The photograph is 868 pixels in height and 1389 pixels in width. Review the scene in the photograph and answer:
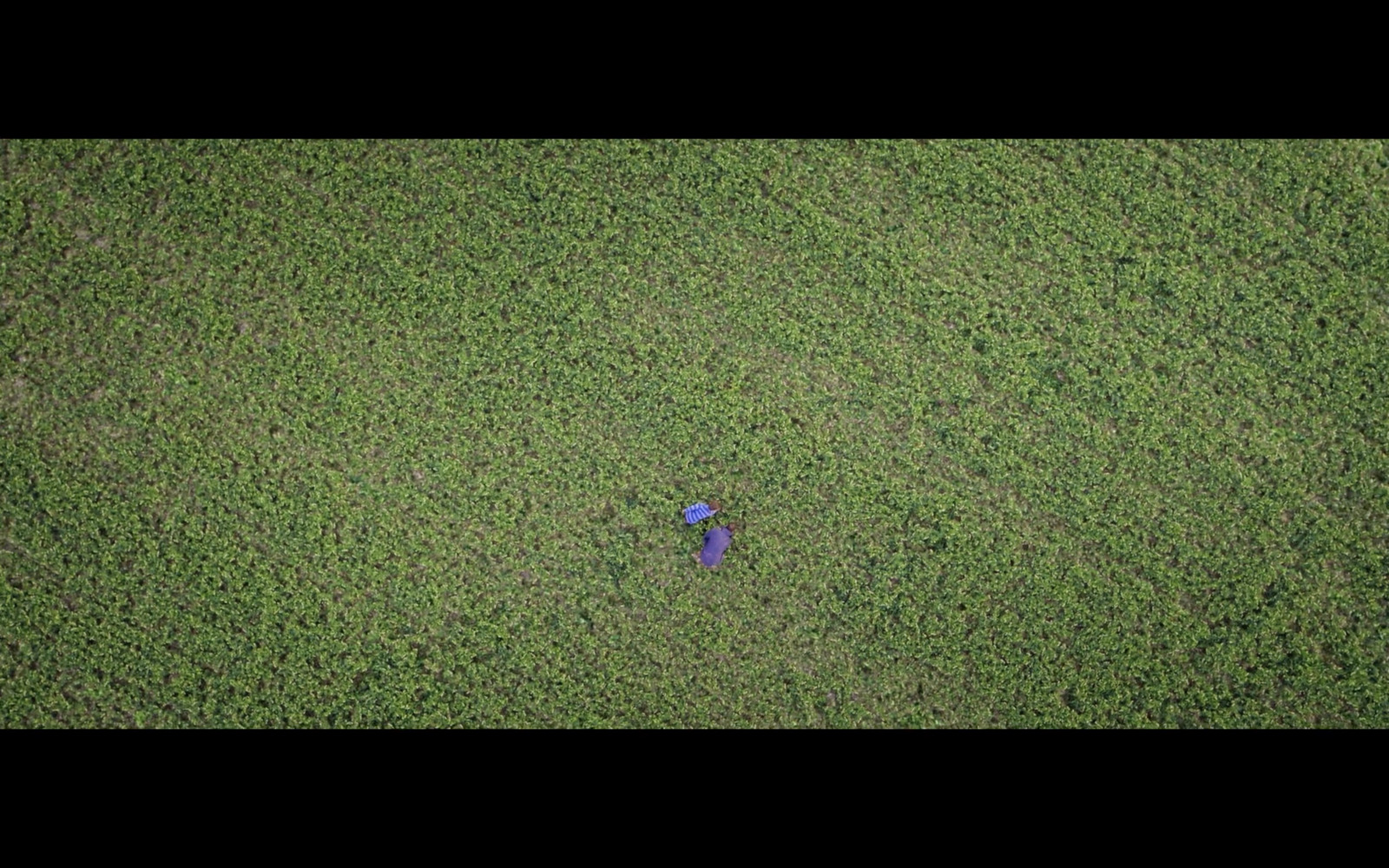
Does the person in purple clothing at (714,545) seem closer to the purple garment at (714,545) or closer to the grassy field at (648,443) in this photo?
the purple garment at (714,545)

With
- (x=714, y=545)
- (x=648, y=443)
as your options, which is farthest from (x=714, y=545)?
(x=648, y=443)

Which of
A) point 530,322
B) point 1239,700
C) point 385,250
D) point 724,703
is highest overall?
point 385,250

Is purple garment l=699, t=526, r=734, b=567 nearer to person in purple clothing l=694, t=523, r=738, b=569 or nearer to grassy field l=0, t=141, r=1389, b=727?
person in purple clothing l=694, t=523, r=738, b=569

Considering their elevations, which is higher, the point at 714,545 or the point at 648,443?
the point at 648,443

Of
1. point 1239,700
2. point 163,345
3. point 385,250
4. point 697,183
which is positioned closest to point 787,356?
point 697,183

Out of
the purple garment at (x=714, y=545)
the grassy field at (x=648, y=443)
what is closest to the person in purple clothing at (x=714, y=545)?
the purple garment at (x=714, y=545)

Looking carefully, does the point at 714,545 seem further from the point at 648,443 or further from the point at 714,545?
the point at 648,443

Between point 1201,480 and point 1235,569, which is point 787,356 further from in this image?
point 1235,569
